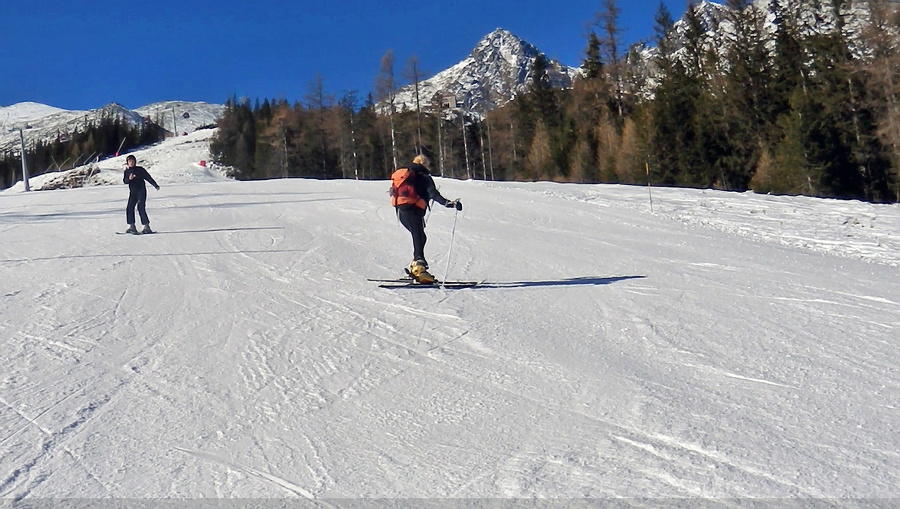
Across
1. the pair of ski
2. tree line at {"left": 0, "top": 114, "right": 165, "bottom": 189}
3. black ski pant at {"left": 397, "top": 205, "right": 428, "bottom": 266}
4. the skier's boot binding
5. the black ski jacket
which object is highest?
tree line at {"left": 0, "top": 114, "right": 165, "bottom": 189}

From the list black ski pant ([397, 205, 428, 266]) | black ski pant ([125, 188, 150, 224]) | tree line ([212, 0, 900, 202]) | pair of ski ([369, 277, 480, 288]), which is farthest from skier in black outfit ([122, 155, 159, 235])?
A: tree line ([212, 0, 900, 202])

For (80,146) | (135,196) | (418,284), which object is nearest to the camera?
(418,284)

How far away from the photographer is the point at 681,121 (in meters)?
42.2

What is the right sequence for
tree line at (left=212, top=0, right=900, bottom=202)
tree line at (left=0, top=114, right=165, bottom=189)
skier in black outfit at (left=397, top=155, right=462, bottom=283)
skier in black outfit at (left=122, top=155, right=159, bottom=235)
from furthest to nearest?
tree line at (left=0, top=114, right=165, bottom=189)
tree line at (left=212, top=0, right=900, bottom=202)
skier in black outfit at (left=122, top=155, right=159, bottom=235)
skier in black outfit at (left=397, top=155, right=462, bottom=283)

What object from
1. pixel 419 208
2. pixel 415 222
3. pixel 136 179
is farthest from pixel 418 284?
pixel 136 179

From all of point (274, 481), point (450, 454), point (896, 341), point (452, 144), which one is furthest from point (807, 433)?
point (452, 144)

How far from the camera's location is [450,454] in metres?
4.39

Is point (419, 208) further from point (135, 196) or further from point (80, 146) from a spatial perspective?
point (80, 146)

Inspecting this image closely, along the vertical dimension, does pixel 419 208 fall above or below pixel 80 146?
below

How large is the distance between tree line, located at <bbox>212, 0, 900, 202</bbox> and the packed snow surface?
48.1 ft

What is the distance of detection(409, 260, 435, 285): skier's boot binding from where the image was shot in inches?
379

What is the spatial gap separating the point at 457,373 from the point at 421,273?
377 cm

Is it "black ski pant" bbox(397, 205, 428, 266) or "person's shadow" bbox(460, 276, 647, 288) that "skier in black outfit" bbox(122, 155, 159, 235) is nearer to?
"black ski pant" bbox(397, 205, 428, 266)

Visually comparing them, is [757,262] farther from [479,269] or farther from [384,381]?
[384,381]
